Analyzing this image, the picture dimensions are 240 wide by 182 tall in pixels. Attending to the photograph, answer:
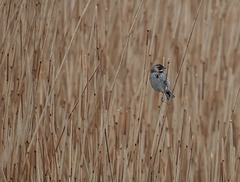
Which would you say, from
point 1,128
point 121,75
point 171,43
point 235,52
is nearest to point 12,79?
point 1,128

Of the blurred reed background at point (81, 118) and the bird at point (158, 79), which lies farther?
the bird at point (158, 79)

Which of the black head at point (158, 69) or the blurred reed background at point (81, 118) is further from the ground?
the black head at point (158, 69)

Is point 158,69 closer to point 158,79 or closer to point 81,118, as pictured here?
point 158,79

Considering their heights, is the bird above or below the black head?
below

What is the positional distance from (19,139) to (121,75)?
1007mm

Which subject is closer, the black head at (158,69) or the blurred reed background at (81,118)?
the blurred reed background at (81,118)

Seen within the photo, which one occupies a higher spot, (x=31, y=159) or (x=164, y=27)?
(x=164, y=27)

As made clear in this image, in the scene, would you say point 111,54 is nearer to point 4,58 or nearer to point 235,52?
point 235,52

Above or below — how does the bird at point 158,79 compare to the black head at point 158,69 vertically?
below

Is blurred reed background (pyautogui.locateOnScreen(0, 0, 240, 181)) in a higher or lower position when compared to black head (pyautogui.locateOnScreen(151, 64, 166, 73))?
lower

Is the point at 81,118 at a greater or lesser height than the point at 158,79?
lesser

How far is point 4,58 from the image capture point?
1.68m

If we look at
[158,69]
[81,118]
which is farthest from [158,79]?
[81,118]

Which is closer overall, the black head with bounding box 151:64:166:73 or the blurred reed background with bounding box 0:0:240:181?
the blurred reed background with bounding box 0:0:240:181
